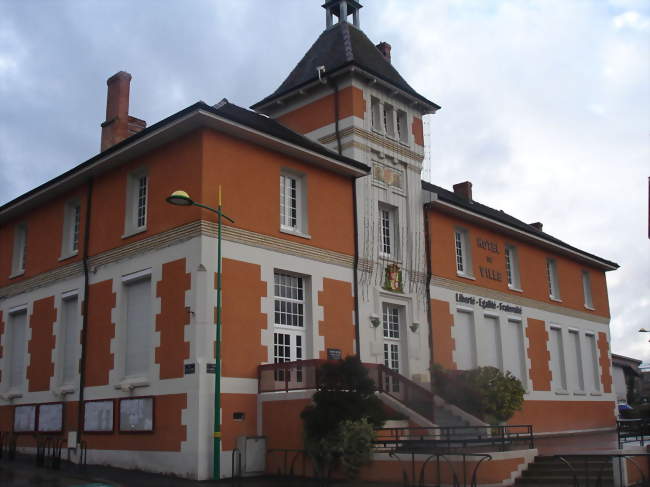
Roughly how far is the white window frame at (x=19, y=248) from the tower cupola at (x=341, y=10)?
46.7 ft

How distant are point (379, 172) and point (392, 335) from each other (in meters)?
5.39

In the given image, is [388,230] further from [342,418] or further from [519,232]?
[342,418]

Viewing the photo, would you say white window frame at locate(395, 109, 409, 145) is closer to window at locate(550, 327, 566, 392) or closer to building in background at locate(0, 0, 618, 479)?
building in background at locate(0, 0, 618, 479)

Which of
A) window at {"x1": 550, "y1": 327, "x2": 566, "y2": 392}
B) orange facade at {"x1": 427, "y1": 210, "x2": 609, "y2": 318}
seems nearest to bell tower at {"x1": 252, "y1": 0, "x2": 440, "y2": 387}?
orange facade at {"x1": 427, "y1": 210, "x2": 609, "y2": 318}

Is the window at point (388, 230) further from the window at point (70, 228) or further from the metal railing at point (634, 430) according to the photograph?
the window at point (70, 228)

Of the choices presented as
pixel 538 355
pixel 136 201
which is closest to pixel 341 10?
pixel 136 201

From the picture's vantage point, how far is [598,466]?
50.6ft

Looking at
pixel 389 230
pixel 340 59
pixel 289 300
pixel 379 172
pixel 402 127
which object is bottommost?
pixel 289 300

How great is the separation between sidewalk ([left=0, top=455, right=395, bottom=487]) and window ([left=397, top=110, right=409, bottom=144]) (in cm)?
1331

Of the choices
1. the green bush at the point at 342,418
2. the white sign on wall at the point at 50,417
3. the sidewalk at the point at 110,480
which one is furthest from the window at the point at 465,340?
the white sign on wall at the point at 50,417

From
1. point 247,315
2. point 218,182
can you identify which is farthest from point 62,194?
point 247,315

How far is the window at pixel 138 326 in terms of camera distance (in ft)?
62.7

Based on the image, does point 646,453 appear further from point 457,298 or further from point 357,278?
point 457,298

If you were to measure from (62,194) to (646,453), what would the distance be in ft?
60.6
